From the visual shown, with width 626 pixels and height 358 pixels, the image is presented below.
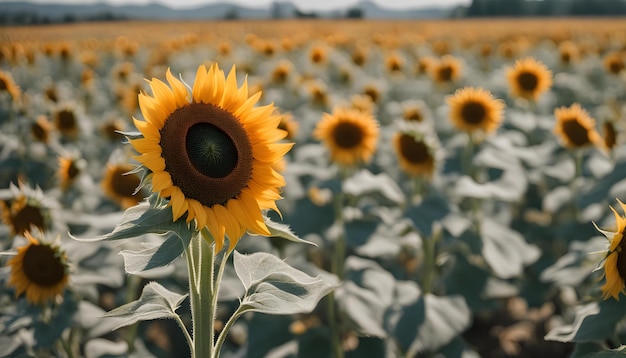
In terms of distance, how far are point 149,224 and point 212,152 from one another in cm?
24

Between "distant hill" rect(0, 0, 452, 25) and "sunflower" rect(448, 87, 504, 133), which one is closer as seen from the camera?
"sunflower" rect(448, 87, 504, 133)

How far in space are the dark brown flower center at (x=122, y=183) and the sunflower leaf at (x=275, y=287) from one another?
208 centimetres

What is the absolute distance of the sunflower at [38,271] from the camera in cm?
219

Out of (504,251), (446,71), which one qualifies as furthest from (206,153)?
(446,71)

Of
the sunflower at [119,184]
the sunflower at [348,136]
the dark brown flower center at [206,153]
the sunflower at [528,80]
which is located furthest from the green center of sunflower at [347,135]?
the dark brown flower center at [206,153]

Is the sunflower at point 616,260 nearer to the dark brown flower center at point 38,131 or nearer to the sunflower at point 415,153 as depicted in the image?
the sunflower at point 415,153

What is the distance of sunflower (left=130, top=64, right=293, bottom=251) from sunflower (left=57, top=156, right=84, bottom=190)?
2.35 m

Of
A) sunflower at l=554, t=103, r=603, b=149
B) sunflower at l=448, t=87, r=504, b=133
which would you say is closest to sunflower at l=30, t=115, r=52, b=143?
sunflower at l=448, t=87, r=504, b=133

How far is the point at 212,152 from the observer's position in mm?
1414

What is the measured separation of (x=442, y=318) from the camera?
2998mm

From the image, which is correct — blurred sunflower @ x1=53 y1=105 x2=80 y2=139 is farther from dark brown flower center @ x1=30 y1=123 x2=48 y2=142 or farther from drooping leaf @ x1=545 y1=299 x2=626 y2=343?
drooping leaf @ x1=545 y1=299 x2=626 y2=343

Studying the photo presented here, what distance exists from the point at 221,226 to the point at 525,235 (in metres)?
3.89

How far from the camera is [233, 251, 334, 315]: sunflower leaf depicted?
1.40 metres

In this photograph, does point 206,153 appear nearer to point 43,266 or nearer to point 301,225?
point 43,266
